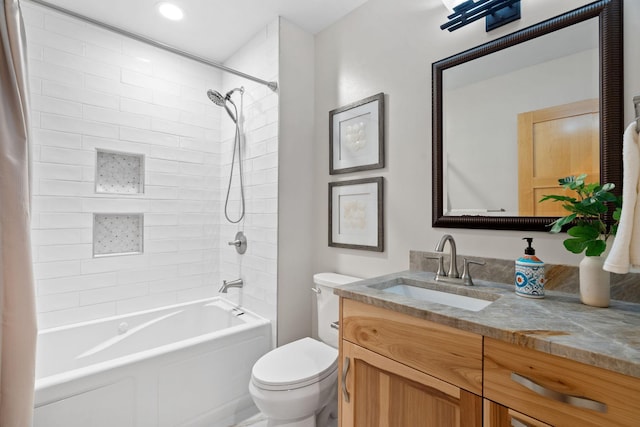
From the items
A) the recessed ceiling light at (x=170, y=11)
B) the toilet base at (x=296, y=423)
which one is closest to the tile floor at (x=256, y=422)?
the toilet base at (x=296, y=423)

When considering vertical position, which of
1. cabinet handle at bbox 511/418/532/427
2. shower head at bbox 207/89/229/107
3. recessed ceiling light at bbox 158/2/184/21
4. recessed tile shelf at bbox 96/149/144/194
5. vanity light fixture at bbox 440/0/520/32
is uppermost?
recessed ceiling light at bbox 158/2/184/21

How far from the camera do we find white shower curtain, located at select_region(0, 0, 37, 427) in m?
1.13

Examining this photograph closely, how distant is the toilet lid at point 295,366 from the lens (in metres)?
1.41

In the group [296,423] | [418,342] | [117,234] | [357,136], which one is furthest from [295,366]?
[117,234]

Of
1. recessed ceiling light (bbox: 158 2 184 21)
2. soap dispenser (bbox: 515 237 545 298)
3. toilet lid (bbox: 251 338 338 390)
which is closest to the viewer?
soap dispenser (bbox: 515 237 545 298)

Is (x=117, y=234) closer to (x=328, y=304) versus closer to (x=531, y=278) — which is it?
(x=328, y=304)

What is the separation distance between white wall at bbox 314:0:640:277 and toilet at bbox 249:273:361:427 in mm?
452

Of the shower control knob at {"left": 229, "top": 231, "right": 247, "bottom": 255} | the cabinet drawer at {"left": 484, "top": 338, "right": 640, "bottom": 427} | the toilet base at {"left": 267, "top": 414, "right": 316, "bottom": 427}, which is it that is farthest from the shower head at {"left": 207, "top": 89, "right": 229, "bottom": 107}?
the cabinet drawer at {"left": 484, "top": 338, "right": 640, "bottom": 427}

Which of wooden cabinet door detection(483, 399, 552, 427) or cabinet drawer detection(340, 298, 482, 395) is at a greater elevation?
cabinet drawer detection(340, 298, 482, 395)

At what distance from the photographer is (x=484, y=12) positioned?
132cm

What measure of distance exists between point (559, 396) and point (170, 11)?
2639 millimetres

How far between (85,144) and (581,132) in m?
2.72

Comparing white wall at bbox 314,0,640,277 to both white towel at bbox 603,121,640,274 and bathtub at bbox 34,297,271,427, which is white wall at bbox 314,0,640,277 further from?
bathtub at bbox 34,297,271,427

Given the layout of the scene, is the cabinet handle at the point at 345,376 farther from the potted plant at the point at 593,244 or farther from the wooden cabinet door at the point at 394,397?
the potted plant at the point at 593,244
